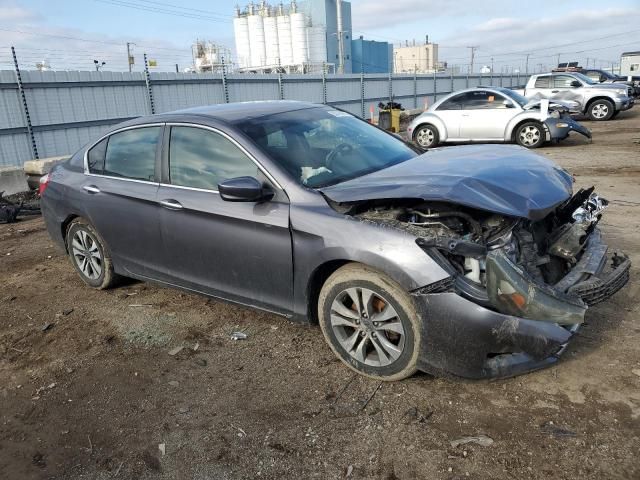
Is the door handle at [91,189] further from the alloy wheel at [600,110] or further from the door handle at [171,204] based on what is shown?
the alloy wheel at [600,110]

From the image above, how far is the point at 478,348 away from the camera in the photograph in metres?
2.79

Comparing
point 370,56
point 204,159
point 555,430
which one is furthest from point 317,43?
point 555,430

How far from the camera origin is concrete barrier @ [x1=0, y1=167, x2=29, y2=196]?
962 centimetres

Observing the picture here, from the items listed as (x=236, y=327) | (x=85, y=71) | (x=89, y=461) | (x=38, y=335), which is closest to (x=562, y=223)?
(x=236, y=327)

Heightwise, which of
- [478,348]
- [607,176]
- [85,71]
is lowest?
[607,176]

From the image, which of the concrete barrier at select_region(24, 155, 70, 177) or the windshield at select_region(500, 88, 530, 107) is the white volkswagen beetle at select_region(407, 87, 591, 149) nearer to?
the windshield at select_region(500, 88, 530, 107)

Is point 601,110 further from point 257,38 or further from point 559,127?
point 257,38

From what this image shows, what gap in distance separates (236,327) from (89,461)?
1.54m

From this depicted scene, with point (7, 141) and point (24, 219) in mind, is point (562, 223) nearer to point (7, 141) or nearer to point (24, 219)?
point (24, 219)

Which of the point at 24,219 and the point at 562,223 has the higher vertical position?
the point at 562,223

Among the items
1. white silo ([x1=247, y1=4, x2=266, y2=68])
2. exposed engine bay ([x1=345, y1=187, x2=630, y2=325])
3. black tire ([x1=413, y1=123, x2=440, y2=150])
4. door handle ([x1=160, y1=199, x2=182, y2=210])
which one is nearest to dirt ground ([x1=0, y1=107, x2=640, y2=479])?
exposed engine bay ([x1=345, y1=187, x2=630, y2=325])

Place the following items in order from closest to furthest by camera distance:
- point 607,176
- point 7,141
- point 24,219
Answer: point 24,219 → point 607,176 → point 7,141

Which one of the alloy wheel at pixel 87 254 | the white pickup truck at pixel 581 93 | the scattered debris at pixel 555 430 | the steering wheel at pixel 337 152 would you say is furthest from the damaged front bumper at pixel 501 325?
the white pickup truck at pixel 581 93

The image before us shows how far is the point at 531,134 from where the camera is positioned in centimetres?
1298
